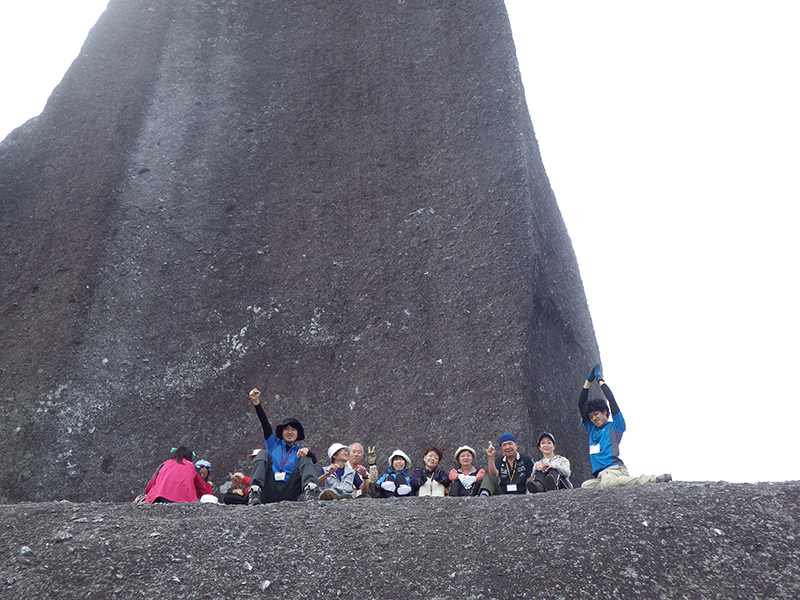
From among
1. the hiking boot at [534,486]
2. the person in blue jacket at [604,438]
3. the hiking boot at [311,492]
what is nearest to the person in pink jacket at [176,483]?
the hiking boot at [311,492]

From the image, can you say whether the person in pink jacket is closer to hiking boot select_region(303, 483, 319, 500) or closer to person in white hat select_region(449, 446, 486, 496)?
hiking boot select_region(303, 483, 319, 500)

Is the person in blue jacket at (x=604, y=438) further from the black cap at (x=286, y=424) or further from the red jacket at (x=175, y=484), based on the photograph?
the red jacket at (x=175, y=484)

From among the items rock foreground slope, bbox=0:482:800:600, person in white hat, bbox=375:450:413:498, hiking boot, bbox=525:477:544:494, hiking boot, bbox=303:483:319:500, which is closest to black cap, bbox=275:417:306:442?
hiking boot, bbox=303:483:319:500

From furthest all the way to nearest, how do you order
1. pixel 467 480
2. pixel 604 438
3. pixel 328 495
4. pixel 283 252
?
pixel 283 252 < pixel 467 480 < pixel 604 438 < pixel 328 495

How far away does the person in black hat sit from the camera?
661 centimetres

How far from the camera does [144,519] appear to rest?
211 inches

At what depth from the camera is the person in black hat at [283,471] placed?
6.61m

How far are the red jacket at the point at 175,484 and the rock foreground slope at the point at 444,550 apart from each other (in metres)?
1.38

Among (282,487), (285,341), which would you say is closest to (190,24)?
(285,341)

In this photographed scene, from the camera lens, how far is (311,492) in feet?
21.2

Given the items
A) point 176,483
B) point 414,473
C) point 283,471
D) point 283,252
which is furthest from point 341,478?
point 283,252

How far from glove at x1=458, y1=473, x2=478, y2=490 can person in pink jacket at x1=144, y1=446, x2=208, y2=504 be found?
2.59 m

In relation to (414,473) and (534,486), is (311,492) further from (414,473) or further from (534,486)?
(534,486)

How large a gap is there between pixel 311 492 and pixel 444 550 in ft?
6.50
